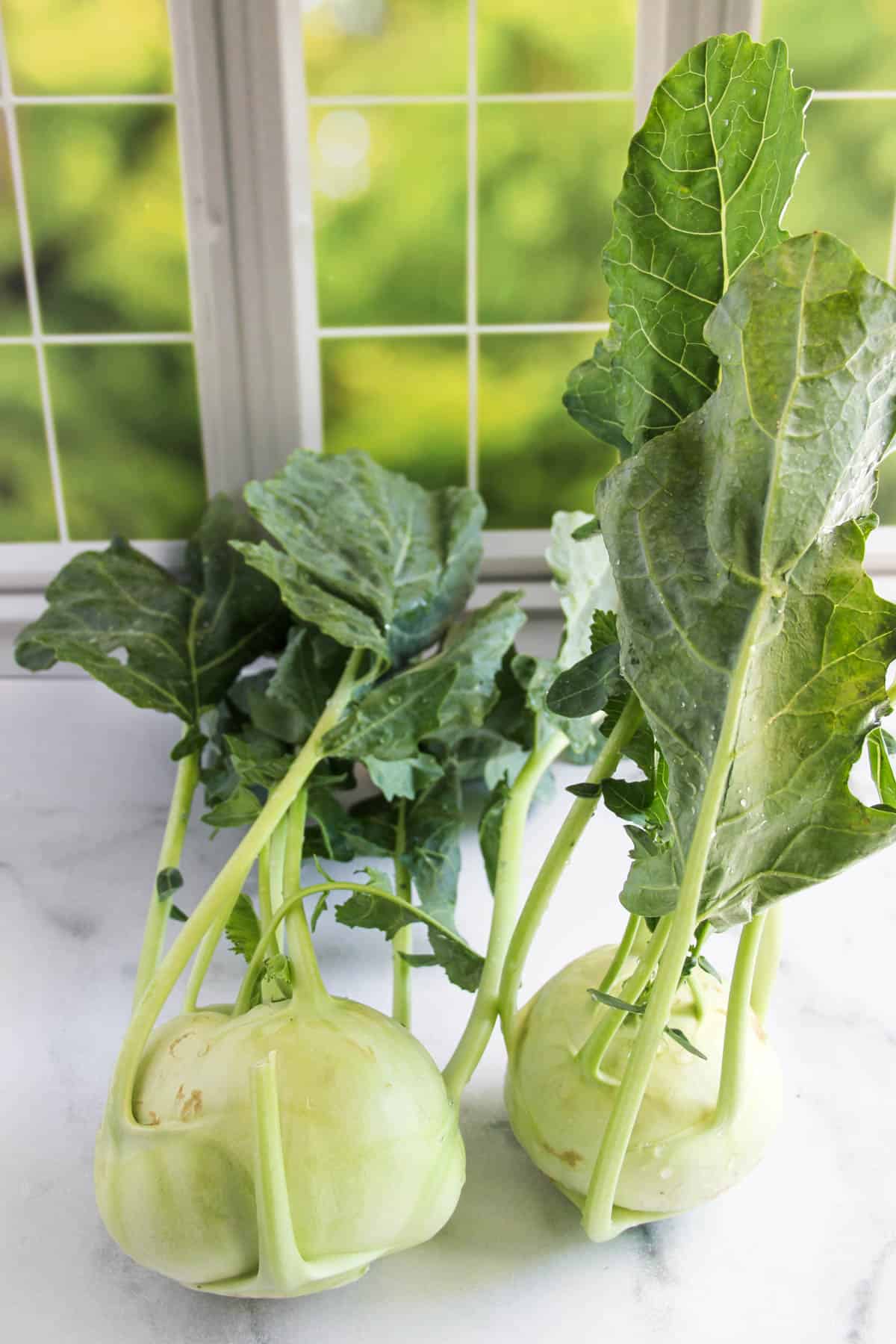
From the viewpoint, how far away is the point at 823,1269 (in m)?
0.57

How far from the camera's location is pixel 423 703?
80cm

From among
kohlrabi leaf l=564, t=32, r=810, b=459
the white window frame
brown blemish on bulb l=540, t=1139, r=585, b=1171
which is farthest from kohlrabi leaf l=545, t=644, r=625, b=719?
the white window frame

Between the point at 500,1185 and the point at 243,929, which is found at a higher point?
the point at 243,929

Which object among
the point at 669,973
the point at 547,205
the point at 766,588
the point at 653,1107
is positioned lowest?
the point at 653,1107

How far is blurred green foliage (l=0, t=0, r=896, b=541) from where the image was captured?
1.08 m

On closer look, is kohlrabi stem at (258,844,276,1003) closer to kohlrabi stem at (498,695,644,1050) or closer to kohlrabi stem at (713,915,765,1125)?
kohlrabi stem at (498,695,644,1050)

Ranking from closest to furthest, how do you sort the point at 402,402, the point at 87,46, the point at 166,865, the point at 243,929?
1. the point at 243,929
2. the point at 166,865
3. the point at 87,46
4. the point at 402,402

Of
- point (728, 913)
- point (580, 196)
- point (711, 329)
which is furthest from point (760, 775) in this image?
point (580, 196)

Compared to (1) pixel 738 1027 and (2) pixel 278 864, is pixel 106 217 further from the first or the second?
(1) pixel 738 1027

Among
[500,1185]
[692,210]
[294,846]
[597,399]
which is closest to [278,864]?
[294,846]

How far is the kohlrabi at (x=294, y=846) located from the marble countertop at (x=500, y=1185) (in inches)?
1.9

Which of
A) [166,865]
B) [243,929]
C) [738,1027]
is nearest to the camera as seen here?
[738,1027]

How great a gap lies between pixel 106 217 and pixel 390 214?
29 cm

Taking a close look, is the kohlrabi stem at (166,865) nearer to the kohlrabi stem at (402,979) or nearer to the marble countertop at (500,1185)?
the marble countertop at (500,1185)
